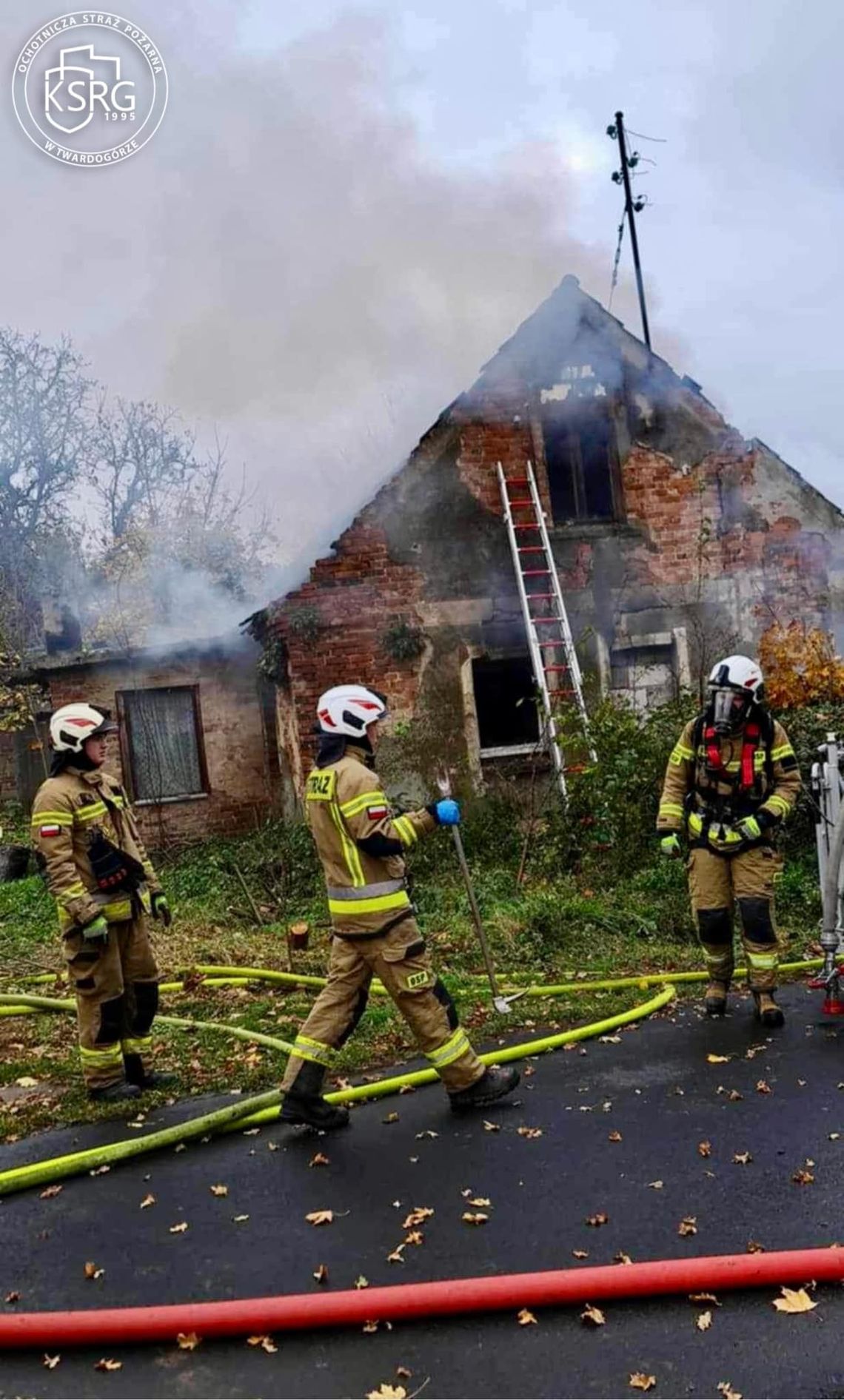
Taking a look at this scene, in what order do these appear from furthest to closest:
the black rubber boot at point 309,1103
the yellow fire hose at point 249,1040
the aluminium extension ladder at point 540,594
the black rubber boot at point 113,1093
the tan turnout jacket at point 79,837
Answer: the aluminium extension ladder at point 540,594, the black rubber boot at point 113,1093, the tan turnout jacket at point 79,837, the black rubber boot at point 309,1103, the yellow fire hose at point 249,1040

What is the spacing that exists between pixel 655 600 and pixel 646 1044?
7.74 meters

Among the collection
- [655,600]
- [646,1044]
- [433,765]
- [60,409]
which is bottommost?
[646,1044]

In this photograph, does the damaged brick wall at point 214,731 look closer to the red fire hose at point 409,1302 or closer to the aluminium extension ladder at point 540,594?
the aluminium extension ladder at point 540,594

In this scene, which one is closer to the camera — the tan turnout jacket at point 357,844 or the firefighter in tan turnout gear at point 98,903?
the tan turnout jacket at point 357,844

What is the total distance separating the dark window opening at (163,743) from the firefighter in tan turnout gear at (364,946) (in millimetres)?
9669

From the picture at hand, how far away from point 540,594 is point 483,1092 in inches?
313

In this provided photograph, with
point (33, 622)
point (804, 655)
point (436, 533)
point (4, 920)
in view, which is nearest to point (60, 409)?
point (33, 622)

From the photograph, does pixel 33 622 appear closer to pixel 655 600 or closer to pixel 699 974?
pixel 655 600

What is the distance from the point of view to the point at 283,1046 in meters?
5.38

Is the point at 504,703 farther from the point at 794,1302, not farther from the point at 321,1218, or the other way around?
the point at 794,1302

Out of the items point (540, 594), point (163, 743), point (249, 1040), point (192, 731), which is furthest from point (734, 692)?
point (163, 743)

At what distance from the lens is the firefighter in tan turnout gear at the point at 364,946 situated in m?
4.64

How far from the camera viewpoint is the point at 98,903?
5352 millimetres

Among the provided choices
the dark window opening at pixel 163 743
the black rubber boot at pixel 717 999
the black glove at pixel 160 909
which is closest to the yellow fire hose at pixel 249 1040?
the black rubber boot at pixel 717 999
